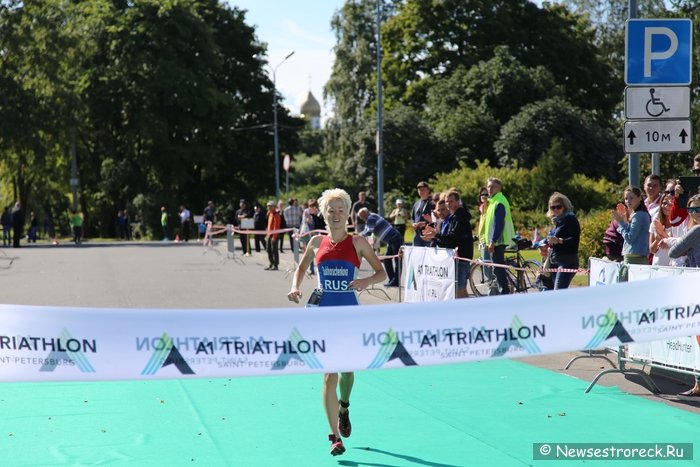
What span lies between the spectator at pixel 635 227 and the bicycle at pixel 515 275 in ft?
12.0

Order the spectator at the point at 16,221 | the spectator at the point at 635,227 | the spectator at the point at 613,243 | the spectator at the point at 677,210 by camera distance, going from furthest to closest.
Result: the spectator at the point at 16,221 < the spectator at the point at 613,243 < the spectator at the point at 677,210 < the spectator at the point at 635,227

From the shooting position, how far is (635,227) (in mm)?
11547

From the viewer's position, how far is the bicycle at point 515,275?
52.5 feet

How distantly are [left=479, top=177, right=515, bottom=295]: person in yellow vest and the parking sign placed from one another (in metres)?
3.95

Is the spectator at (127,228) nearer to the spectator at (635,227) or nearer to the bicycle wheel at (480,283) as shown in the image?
the bicycle wheel at (480,283)

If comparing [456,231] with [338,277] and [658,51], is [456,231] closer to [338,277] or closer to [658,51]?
[658,51]

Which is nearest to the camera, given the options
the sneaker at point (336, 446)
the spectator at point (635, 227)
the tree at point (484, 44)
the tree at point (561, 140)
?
the sneaker at point (336, 446)

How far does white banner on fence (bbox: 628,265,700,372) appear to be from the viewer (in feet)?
28.9

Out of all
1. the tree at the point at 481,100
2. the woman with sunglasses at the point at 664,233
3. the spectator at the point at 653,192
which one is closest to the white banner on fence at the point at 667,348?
the woman with sunglasses at the point at 664,233

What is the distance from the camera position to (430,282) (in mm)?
15195

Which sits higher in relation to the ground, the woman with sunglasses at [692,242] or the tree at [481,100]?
the tree at [481,100]

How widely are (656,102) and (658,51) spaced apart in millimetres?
606

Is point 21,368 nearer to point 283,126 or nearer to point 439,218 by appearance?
point 439,218

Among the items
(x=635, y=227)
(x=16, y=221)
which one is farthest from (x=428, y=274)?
(x=16, y=221)
